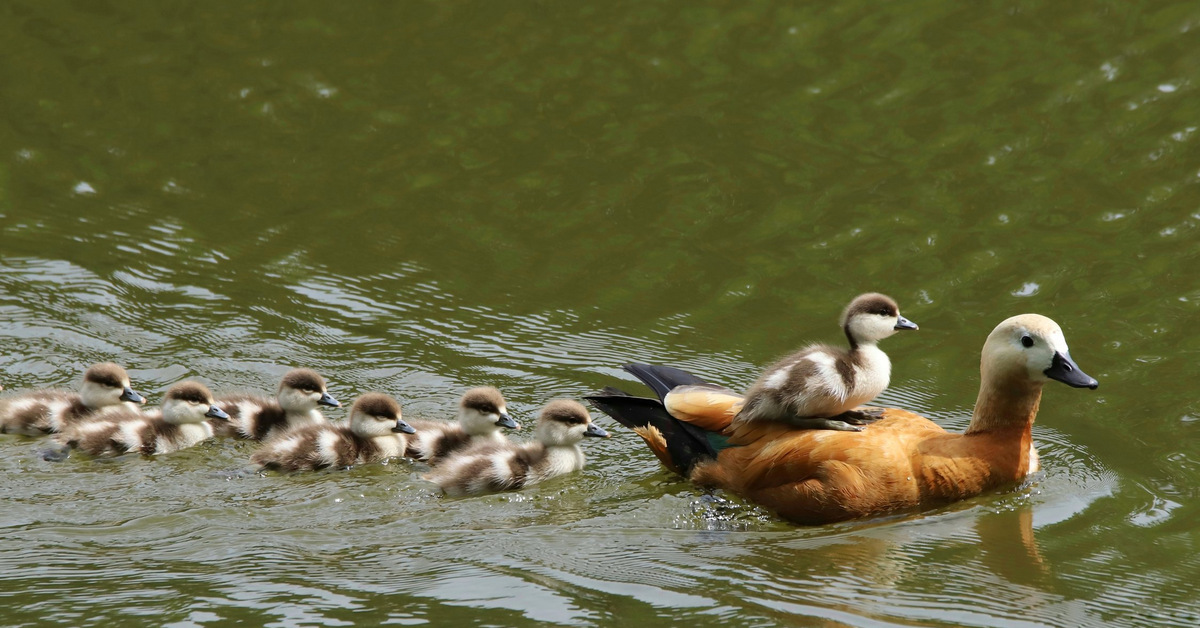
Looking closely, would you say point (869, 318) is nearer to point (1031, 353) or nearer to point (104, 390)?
point (1031, 353)

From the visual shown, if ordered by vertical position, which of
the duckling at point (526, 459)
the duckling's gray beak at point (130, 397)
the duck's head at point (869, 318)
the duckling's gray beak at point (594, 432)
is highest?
the duck's head at point (869, 318)

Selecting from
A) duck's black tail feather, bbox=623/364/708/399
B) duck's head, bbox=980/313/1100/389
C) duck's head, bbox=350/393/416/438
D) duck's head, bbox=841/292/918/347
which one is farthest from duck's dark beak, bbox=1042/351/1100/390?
duck's head, bbox=350/393/416/438

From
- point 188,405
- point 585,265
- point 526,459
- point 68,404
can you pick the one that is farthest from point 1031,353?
point 68,404

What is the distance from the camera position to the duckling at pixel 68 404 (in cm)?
727

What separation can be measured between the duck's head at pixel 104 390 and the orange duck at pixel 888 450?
2909 millimetres

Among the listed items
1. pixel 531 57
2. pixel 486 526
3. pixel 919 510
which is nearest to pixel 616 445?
pixel 486 526

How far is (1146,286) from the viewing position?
8.62 meters

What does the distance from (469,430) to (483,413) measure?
13 cm

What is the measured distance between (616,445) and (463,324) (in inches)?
66.2

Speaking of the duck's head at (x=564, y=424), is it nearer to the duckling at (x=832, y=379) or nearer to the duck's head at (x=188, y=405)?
the duckling at (x=832, y=379)

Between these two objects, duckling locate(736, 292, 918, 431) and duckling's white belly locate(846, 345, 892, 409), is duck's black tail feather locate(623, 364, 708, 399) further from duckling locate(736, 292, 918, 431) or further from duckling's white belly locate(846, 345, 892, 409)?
duckling's white belly locate(846, 345, 892, 409)

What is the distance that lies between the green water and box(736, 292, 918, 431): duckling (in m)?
0.52

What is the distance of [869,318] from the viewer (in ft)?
21.2

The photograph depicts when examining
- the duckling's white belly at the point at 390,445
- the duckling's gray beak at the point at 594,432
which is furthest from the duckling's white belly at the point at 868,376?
the duckling's white belly at the point at 390,445
